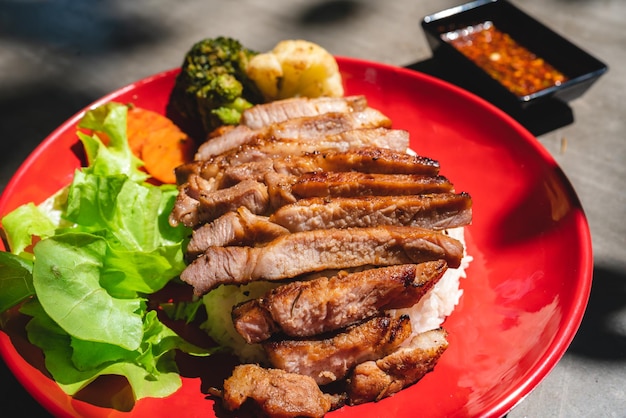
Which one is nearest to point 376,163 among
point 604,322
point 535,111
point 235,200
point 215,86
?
point 235,200

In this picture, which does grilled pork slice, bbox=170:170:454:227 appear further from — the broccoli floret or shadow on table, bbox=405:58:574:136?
shadow on table, bbox=405:58:574:136

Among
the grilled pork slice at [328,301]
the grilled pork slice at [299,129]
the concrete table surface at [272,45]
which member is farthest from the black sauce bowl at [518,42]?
the grilled pork slice at [328,301]

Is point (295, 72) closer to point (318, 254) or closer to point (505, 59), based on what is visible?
point (318, 254)

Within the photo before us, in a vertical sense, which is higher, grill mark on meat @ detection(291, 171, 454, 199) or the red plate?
grill mark on meat @ detection(291, 171, 454, 199)

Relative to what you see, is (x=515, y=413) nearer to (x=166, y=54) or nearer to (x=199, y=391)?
(x=199, y=391)

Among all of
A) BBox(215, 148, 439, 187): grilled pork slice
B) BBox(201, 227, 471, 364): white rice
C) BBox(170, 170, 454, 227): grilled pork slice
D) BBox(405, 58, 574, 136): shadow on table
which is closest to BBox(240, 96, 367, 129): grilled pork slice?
BBox(215, 148, 439, 187): grilled pork slice

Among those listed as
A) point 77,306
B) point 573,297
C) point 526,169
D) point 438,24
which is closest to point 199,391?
point 77,306

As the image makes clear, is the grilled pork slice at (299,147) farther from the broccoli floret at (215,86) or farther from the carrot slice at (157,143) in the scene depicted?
the broccoli floret at (215,86)
